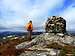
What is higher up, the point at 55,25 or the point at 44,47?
the point at 55,25

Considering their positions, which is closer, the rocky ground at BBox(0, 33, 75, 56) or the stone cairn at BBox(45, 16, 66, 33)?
the rocky ground at BBox(0, 33, 75, 56)

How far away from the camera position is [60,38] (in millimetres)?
55375

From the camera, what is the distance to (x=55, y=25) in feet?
196

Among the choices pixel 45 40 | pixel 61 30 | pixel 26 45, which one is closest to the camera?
pixel 26 45

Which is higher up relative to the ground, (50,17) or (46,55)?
(50,17)

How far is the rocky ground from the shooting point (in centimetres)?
4003

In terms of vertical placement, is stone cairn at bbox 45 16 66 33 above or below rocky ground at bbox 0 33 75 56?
above

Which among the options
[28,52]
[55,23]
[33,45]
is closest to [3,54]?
[28,52]

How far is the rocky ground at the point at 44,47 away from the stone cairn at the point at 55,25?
6.97 ft

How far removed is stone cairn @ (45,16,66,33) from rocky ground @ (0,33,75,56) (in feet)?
6.97

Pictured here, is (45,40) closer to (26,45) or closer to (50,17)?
(26,45)

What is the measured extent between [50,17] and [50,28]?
3783 millimetres

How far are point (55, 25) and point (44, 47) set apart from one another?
14687 mm

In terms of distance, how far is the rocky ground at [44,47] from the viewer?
4003 cm
